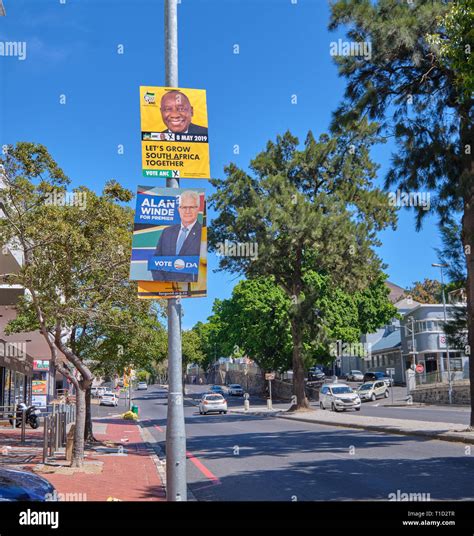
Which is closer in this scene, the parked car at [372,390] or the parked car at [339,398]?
the parked car at [339,398]

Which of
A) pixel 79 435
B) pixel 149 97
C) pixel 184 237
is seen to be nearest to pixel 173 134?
pixel 149 97

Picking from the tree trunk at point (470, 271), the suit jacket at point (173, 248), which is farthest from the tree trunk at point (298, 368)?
the suit jacket at point (173, 248)

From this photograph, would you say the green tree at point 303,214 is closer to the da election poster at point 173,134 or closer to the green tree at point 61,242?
the green tree at point 61,242

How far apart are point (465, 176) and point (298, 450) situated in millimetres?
8364

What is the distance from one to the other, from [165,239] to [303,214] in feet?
84.6

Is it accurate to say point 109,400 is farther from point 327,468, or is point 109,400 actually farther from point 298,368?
point 327,468

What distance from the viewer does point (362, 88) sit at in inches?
771

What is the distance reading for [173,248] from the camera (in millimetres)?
6984

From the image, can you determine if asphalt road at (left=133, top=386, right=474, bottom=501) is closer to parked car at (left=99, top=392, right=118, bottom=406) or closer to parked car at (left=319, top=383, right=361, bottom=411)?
parked car at (left=319, top=383, right=361, bottom=411)

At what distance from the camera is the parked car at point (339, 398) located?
37.9 m

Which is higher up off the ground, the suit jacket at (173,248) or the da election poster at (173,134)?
the da election poster at (173,134)


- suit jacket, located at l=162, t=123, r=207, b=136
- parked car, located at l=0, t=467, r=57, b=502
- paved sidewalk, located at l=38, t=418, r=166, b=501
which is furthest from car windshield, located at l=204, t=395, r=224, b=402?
suit jacket, located at l=162, t=123, r=207, b=136

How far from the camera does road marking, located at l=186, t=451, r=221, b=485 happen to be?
39.8 feet

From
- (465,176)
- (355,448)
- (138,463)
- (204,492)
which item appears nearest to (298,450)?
(355,448)
